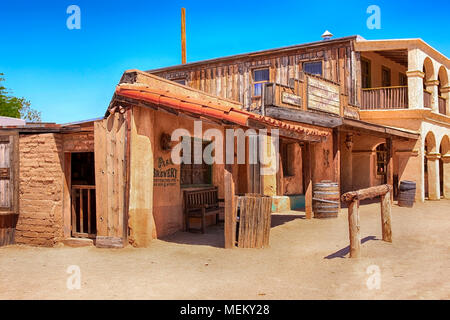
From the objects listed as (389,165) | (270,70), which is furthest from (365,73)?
(389,165)

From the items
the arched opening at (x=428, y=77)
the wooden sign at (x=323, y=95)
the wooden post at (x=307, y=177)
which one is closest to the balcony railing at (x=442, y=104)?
the arched opening at (x=428, y=77)

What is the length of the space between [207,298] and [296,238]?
4.28m

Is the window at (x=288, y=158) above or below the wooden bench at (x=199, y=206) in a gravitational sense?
above

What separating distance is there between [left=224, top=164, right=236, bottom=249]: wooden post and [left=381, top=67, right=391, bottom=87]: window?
13.2 metres

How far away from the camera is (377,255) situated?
684 centimetres

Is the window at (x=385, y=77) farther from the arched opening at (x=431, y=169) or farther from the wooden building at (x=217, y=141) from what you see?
Answer: the arched opening at (x=431, y=169)

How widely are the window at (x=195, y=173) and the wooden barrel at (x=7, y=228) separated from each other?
3.65 meters

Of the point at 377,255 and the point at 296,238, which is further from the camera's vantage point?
the point at 296,238

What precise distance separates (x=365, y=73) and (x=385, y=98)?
156 centimetres

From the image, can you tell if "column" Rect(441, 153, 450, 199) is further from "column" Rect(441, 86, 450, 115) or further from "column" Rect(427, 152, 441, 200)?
"column" Rect(441, 86, 450, 115)

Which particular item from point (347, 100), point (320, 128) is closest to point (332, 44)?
point (347, 100)

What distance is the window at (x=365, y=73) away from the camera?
16981 millimetres

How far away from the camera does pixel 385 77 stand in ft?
60.7
